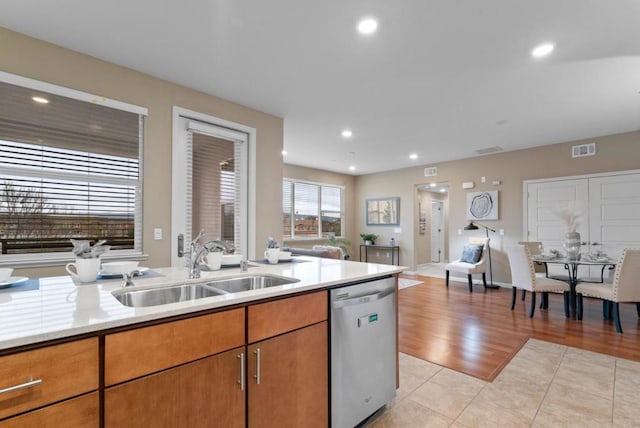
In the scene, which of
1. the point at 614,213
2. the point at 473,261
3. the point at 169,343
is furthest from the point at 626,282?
the point at 169,343

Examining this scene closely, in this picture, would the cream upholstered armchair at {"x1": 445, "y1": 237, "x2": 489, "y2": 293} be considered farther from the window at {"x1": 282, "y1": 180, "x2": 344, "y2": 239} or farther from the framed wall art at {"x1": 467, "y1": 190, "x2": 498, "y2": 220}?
the window at {"x1": 282, "y1": 180, "x2": 344, "y2": 239}

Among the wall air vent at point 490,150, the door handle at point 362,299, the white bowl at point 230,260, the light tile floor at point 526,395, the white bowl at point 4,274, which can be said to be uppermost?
the wall air vent at point 490,150

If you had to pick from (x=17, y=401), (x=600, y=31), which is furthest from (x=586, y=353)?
(x=17, y=401)

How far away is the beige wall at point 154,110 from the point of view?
2539mm

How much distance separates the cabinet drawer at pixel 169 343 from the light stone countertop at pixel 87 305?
0.16ft

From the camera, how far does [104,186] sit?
116 inches

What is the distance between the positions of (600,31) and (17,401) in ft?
12.7

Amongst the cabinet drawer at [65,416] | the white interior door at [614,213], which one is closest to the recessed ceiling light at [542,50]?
the cabinet drawer at [65,416]

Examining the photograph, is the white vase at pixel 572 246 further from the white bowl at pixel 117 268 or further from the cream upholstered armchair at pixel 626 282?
the white bowl at pixel 117 268

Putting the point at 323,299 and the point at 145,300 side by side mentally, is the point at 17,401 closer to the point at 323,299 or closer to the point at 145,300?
the point at 145,300

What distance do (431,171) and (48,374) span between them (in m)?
7.43

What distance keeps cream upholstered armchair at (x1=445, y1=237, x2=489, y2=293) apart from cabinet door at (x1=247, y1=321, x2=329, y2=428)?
4.89 m

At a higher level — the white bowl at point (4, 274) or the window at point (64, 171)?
the window at point (64, 171)

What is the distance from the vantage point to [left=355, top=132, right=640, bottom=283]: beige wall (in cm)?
508
